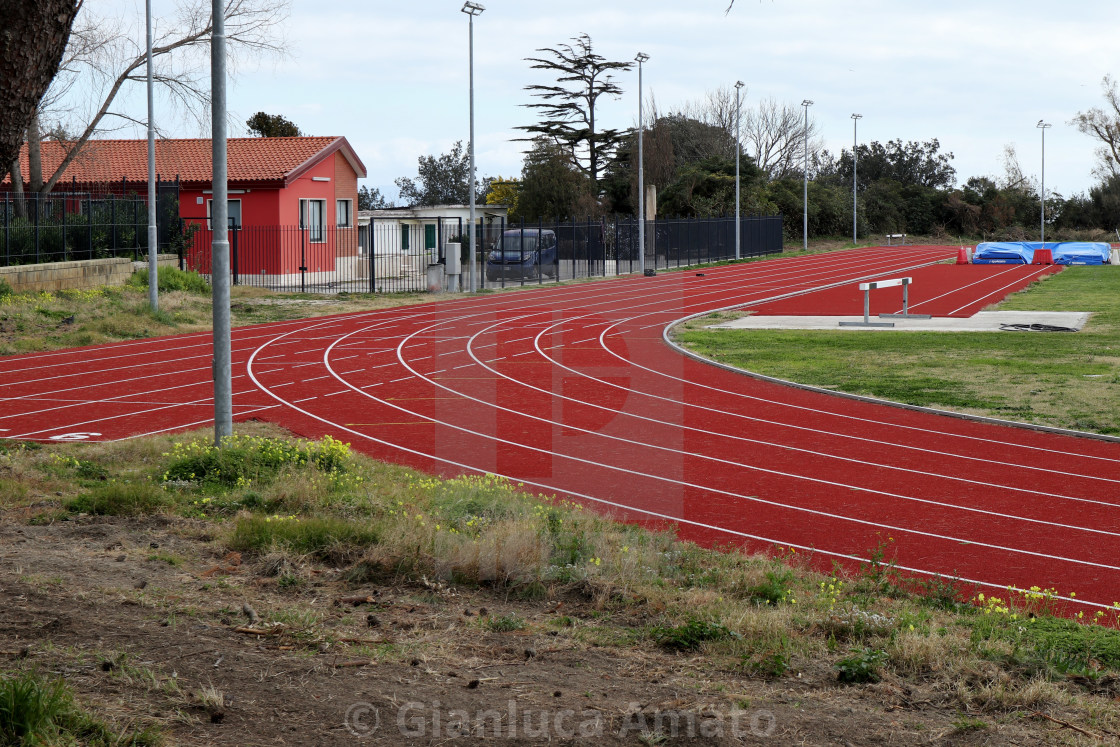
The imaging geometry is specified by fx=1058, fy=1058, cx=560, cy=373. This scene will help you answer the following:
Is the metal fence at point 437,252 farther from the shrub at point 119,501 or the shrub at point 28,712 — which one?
the shrub at point 28,712

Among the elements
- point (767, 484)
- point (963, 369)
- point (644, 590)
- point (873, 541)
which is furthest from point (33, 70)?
point (963, 369)

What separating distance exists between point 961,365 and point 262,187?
Answer: 28.8m

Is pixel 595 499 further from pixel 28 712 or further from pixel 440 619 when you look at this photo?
pixel 28 712

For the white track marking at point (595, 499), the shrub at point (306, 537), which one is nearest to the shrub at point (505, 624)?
the shrub at point (306, 537)

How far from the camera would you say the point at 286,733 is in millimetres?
4109

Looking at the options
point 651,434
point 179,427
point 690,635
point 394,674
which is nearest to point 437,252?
point 179,427

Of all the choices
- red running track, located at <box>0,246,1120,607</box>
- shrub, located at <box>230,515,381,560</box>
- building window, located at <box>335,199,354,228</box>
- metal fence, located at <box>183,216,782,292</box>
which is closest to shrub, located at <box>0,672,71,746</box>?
shrub, located at <box>230,515,381,560</box>

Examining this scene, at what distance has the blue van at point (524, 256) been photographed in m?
38.9

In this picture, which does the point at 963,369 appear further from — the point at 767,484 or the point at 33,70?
the point at 33,70

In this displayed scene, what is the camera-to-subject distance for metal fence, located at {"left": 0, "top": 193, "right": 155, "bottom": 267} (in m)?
24.9

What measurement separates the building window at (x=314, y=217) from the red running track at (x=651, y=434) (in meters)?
17.5

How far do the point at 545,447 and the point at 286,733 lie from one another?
8077mm

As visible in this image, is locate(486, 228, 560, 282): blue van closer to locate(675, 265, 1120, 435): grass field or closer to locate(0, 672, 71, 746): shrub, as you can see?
locate(675, 265, 1120, 435): grass field

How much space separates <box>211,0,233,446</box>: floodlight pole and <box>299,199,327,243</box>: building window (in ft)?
100.0
